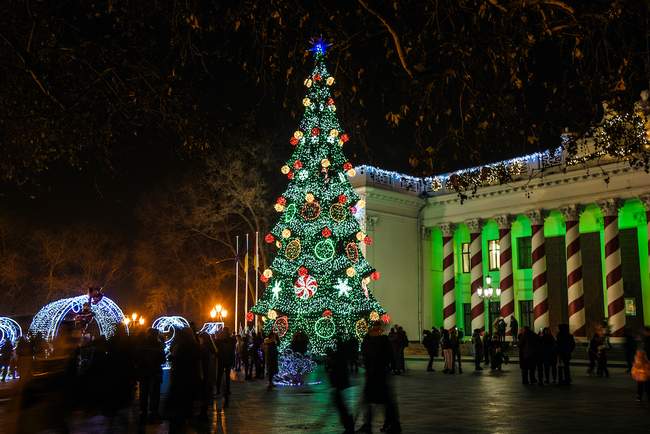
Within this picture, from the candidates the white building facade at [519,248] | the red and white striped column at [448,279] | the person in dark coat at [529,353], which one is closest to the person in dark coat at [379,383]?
the person in dark coat at [529,353]

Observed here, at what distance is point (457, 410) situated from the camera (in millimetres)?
13641

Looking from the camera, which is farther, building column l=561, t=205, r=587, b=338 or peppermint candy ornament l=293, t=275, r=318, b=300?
building column l=561, t=205, r=587, b=338

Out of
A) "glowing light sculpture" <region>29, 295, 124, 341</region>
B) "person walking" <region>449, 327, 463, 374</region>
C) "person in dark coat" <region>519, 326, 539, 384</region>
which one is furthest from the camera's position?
"person walking" <region>449, 327, 463, 374</region>

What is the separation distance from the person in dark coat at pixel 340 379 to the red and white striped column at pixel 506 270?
105ft

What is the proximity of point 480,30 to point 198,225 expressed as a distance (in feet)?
108

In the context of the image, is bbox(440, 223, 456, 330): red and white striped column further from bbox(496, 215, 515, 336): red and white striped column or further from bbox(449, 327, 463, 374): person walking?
bbox(449, 327, 463, 374): person walking

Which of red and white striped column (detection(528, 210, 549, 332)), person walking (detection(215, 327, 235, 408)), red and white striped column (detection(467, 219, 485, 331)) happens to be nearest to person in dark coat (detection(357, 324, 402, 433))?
person walking (detection(215, 327, 235, 408))

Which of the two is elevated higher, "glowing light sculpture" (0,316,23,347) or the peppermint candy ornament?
the peppermint candy ornament

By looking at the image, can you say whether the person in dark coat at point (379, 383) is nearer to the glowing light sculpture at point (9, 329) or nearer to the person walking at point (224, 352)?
the person walking at point (224, 352)

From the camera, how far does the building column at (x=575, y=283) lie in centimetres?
3725

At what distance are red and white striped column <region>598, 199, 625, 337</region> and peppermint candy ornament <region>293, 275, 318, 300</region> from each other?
1803 centimetres

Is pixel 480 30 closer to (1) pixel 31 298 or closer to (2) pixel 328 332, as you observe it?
(2) pixel 328 332

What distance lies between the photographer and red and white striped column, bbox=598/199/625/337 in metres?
35.4

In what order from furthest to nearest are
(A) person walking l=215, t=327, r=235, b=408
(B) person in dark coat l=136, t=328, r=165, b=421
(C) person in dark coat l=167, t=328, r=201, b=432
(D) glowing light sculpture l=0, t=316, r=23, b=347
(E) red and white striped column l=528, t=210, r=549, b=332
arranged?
1. (E) red and white striped column l=528, t=210, r=549, b=332
2. (D) glowing light sculpture l=0, t=316, r=23, b=347
3. (A) person walking l=215, t=327, r=235, b=408
4. (B) person in dark coat l=136, t=328, r=165, b=421
5. (C) person in dark coat l=167, t=328, r=201, b=432
